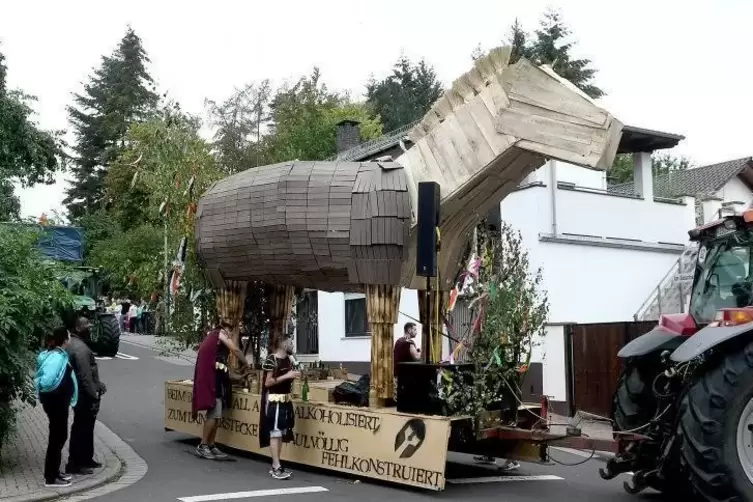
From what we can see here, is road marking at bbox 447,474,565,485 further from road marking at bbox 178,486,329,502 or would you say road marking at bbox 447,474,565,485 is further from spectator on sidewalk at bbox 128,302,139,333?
spectator on sidewalk at bbox 128,302,139,333

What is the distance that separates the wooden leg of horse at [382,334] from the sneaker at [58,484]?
2.98 meters

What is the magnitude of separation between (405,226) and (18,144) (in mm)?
12906

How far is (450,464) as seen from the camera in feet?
29.4

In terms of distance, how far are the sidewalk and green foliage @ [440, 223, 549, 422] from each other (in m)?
3.59

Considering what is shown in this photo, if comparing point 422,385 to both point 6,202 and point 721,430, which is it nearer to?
point 721,430

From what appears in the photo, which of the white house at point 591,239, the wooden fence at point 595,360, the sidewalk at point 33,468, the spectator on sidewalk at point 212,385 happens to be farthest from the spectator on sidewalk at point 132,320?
the spectator on sidewalk at point 212,385

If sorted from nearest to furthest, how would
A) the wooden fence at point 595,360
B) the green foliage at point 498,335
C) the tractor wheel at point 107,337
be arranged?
→ the green foliage at point 498,335
the wooden fence at point 595,360
the tractor wheel at point 107,337

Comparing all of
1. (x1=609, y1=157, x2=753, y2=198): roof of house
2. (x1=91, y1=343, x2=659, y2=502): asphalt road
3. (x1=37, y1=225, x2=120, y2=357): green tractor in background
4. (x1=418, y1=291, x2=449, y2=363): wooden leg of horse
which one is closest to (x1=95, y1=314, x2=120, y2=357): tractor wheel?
(x1=37, y1=225, x2=120, y2=357): green tractor in background

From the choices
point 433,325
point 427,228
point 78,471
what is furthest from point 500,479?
point 78,471

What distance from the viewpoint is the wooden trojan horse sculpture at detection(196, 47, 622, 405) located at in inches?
297

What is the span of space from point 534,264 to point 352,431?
8030 millimetres

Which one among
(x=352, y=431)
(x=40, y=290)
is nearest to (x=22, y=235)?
(x=40, y=290)

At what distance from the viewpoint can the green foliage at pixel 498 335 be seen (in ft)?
24.4

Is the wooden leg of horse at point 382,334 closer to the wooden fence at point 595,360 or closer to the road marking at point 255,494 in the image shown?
the road marking at point 255,494
